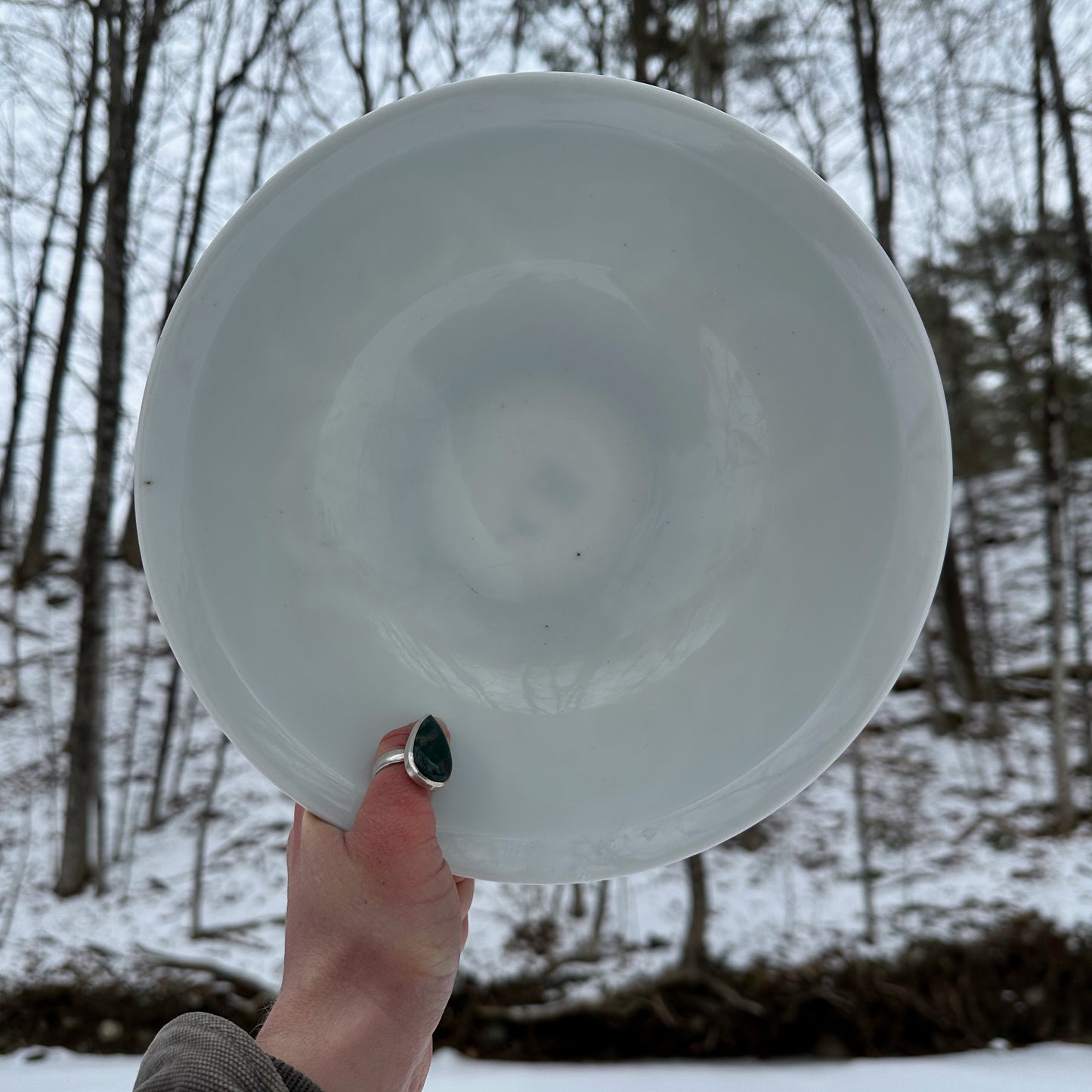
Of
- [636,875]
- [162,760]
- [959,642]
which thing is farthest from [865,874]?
[162,760]

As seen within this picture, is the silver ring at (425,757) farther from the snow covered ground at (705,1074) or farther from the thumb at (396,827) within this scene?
the snow covered ground at (705,1074)

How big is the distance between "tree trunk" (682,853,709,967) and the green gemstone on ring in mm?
1555

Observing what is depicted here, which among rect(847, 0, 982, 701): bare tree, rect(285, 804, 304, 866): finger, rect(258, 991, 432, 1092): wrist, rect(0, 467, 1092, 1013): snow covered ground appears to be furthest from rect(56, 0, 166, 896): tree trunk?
rect(847, 0, 982, 701): bare tree

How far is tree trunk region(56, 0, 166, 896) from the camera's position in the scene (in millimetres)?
1944

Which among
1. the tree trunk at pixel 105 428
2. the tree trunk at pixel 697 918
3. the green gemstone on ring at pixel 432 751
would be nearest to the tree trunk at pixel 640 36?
the tree trunk at pixel 105 428

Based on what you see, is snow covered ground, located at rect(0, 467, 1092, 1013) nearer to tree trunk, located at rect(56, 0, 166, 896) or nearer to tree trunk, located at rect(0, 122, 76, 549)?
tree trunk, located at rect(56, 0, 166, 896)

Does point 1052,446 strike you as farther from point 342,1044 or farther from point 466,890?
point 342,1044

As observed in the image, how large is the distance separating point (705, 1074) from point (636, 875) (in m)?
0.43

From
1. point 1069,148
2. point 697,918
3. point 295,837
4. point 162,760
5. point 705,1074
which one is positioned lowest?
point 705,1074

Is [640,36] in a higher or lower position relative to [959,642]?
higher

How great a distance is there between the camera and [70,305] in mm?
2721

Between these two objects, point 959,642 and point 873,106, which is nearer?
point 873,106

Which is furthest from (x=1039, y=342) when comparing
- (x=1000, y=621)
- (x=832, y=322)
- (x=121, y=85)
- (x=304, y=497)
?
(x=121, y=85)

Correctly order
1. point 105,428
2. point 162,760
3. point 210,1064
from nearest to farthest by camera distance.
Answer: point 210,1064
point 105,428
point 162,760
